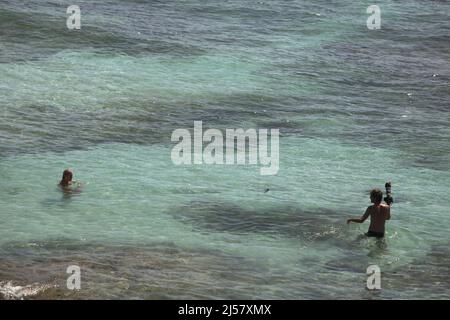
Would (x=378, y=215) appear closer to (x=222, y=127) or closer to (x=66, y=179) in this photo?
(x=66, y=179)

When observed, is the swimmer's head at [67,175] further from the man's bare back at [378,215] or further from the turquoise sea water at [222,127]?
the man's bare back at [378,215]

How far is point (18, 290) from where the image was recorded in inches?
664

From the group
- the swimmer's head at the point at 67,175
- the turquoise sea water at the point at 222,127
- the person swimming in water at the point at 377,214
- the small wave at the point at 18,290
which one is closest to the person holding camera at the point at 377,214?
the person swimming in water at the point at 377,214

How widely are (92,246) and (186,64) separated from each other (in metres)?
15.8

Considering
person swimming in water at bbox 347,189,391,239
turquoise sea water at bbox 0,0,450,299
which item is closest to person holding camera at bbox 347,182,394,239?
person swimming in water at bbox 347,189,391,239

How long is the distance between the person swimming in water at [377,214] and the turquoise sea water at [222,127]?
0.32 metres

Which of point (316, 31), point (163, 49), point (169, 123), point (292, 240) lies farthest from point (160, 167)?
point (316, 31)

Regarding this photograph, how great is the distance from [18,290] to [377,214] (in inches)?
288

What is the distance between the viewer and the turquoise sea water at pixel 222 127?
1842 cm

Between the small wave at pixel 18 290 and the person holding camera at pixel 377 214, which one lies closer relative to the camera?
the small wave at pixel 18 290

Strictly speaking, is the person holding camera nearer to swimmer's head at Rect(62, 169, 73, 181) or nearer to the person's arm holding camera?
the person's arm holding camera

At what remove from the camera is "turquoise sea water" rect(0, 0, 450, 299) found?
18422mm

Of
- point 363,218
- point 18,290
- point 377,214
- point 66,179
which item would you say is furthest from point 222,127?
point 18,290

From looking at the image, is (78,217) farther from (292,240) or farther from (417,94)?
(417,94)
